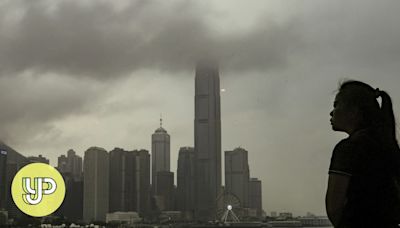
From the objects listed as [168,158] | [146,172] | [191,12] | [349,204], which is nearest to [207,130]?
[168,158]

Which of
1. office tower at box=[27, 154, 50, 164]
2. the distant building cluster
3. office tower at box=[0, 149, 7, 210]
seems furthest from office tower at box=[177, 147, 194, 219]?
office tower at box=[0, 149, 7, 210]

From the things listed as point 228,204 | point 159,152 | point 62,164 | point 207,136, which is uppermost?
point 207,136

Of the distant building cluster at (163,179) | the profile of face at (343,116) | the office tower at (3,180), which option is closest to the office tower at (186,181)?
the distant building cluster at (163,179)

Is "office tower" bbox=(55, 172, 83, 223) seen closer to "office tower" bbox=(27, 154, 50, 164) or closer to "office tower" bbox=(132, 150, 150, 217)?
"office tower" bbox=(27, 154, 50, 164)

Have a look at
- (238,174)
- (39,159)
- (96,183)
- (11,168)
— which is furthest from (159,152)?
(11,168)

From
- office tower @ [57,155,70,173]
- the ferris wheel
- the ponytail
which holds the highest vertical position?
office tower @ [57,155,70,173]

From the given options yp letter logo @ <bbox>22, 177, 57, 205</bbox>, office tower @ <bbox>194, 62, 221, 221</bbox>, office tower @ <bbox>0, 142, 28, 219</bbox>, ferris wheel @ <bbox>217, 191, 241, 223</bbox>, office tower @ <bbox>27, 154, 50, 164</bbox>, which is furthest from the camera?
ferris wheel @ <bbox>217, 191, 241, 223</bbox>

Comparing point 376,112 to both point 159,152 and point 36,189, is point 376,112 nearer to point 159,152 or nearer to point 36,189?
point 36,189

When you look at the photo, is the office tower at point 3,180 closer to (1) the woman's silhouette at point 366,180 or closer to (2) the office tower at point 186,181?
(2) the office tower at point 186,181
